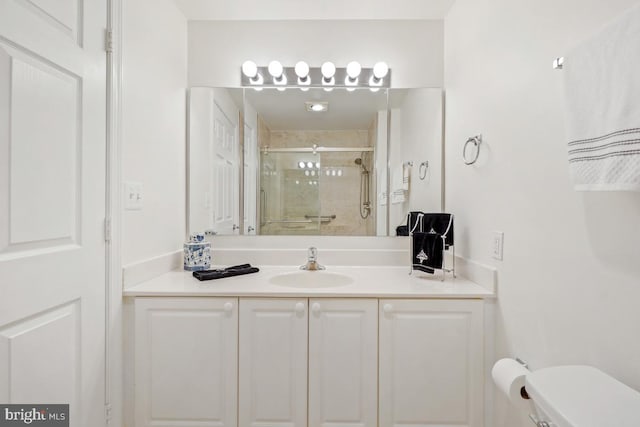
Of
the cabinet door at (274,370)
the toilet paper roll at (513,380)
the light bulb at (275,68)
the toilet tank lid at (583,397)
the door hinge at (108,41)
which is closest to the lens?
the toilet tank lid at (583,397)

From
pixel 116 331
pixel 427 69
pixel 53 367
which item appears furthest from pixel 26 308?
pixel 427 69

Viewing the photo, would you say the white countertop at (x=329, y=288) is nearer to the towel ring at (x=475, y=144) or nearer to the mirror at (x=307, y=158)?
the mirror at (x=307, y=158)

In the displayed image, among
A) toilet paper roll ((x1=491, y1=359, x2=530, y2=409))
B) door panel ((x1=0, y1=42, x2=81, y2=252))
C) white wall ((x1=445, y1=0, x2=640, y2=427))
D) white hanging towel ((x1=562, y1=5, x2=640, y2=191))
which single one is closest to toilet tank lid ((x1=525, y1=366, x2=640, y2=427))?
white wall ((x1=445, y1=0, x2=640, y2=427))

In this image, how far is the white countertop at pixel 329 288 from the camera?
55.2 inches

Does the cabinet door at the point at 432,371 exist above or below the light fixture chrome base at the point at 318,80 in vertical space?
below

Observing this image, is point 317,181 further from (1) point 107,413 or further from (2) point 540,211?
(1) point 107,413

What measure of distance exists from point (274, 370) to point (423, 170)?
1398mm

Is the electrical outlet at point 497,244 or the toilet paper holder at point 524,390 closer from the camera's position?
the toilet paper holder at point 524,390

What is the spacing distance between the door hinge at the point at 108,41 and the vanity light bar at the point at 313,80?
0.82 meters

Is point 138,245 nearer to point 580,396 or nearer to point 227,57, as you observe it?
point 227,57

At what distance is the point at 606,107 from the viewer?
2.57 feet

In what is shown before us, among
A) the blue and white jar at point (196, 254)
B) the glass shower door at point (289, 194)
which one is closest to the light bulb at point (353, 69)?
the glass shower door at point (289, 194)

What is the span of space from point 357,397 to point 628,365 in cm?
95

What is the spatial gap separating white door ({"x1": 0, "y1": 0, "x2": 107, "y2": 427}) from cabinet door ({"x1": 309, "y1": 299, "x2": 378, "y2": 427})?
876 mm
